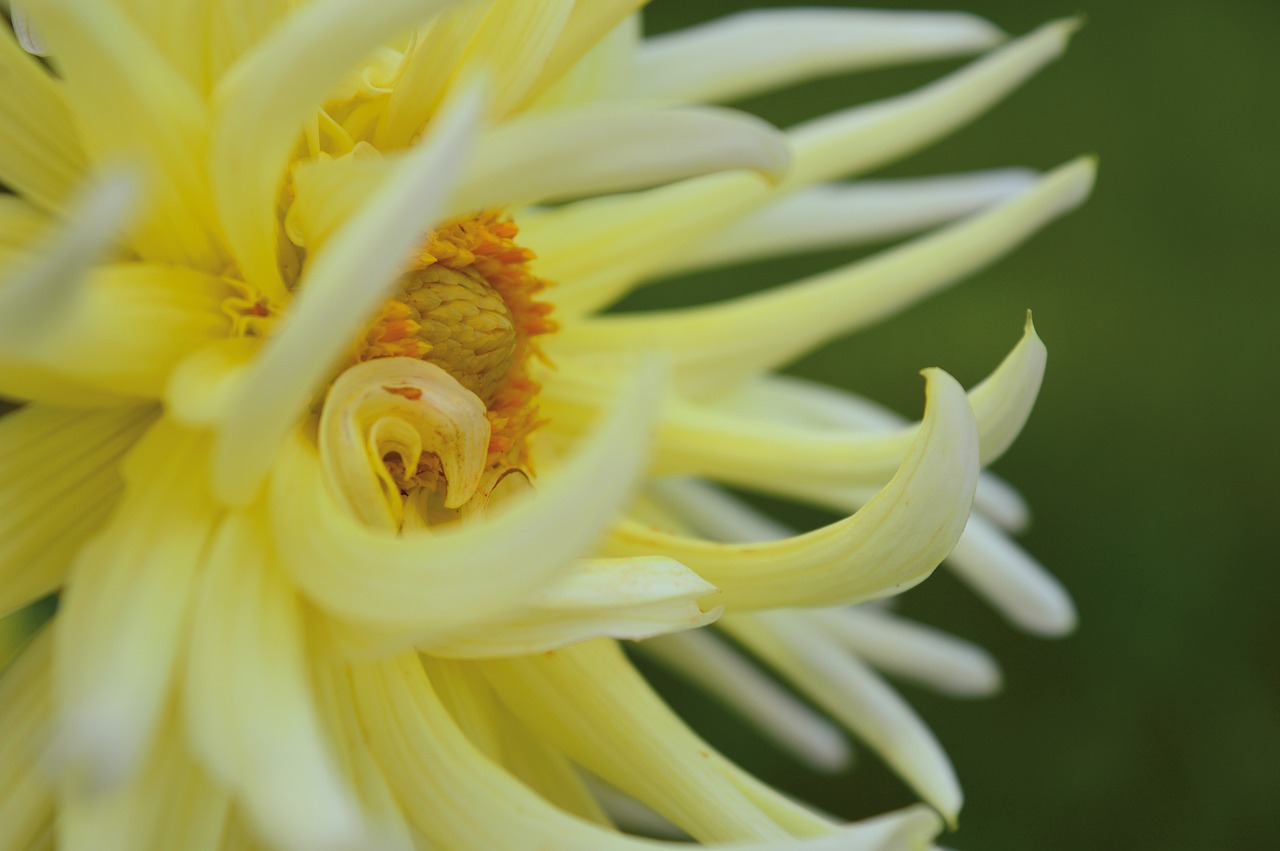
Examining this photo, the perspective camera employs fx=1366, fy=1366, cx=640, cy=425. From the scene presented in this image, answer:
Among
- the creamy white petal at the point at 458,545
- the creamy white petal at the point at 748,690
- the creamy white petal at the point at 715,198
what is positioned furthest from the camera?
the creamy white petal at the point at 748,690

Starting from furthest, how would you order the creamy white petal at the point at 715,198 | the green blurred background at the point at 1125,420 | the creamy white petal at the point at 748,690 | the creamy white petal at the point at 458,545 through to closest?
the green blurred background at the point at 1125,420
the creamy white petal at the point at 748,690
the creamy white petal at the point at 715,198
the creamy white petal at the point at 458,545

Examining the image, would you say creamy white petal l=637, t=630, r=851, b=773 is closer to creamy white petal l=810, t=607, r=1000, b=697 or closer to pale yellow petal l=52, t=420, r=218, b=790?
creamy white petal l=810, t=607, r=1000, b=697

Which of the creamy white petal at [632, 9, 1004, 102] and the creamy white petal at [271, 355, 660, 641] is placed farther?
the creamy white petal at [632, 9, 1004, 102]

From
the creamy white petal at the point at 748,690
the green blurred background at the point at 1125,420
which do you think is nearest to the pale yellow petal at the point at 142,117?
the creamy white petal at the point at 748,690

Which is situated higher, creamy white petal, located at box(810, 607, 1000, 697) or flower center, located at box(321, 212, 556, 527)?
flower center, located at box(321, 212, 556, 527)

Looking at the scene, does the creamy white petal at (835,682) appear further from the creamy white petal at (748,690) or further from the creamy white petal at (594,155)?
the creamy white petal at (594,155)

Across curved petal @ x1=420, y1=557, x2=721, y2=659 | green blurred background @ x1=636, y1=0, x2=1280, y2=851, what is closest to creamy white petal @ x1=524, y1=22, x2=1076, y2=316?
curved petal @ x1=420, y1=557, x2=721, y2=659
